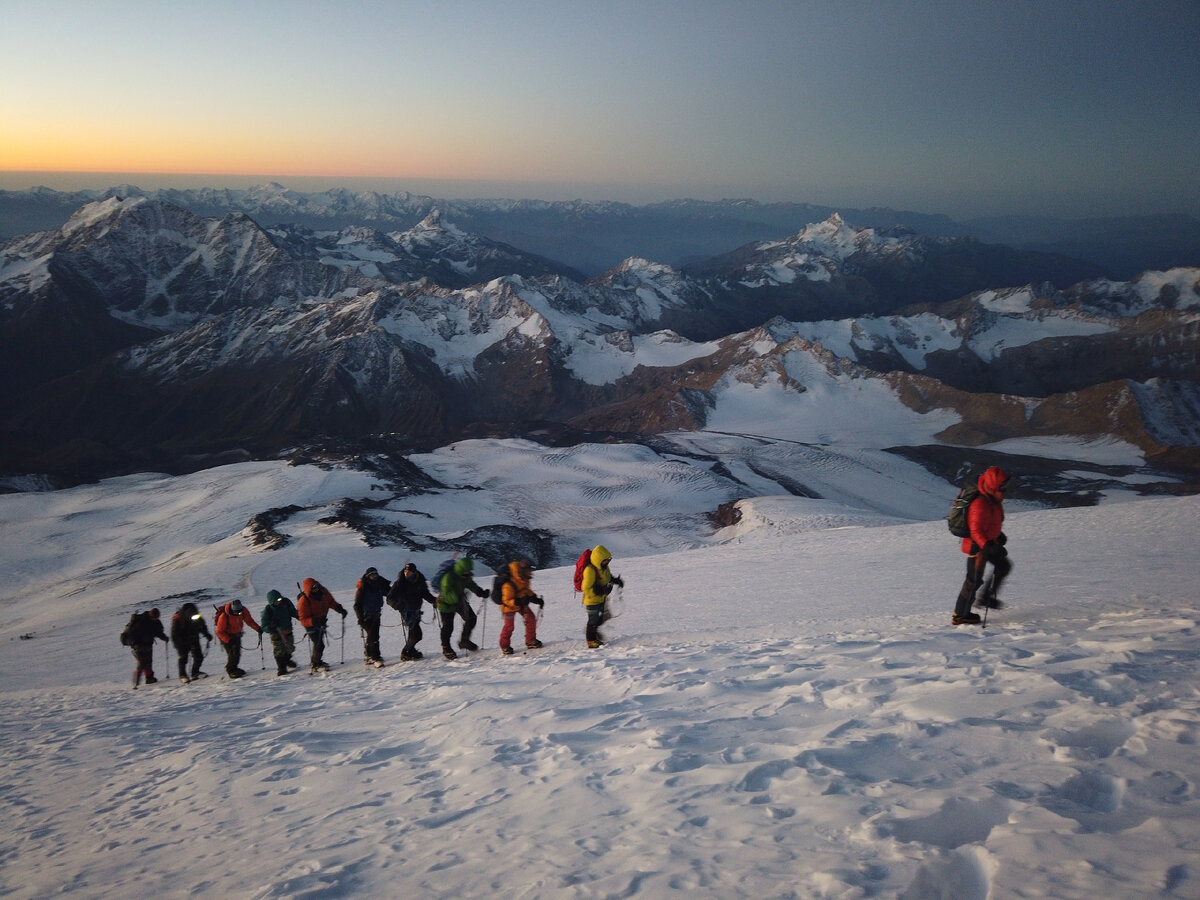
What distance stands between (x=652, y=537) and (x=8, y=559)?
4412 centimetres

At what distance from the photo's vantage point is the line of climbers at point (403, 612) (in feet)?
37.6

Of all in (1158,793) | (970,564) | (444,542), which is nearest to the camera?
(1158,793)

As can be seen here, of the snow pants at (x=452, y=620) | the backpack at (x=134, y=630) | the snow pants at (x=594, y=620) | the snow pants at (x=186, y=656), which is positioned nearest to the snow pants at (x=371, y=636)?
the snow pants at (x=452, y=620)

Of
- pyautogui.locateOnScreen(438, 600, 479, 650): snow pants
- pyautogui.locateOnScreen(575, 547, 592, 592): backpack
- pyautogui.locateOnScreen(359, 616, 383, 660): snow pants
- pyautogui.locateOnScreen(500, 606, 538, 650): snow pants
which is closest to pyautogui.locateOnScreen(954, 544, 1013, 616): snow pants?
pyautogui.locateOnScreen(575, 547, 592, 592): backpack

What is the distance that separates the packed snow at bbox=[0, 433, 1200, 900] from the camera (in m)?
4.31

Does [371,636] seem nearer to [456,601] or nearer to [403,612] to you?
[403,612]

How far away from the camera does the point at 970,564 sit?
359 inches

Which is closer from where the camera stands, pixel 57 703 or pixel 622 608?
pixel 57 703

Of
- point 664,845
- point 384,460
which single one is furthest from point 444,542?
point 664,845

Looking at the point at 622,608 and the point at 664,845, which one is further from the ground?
the point at 664,845

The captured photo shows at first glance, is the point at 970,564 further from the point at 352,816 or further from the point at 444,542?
the point at 444,542

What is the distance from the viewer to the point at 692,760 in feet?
18.9

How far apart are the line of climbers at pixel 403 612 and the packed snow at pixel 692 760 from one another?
515 millimetres

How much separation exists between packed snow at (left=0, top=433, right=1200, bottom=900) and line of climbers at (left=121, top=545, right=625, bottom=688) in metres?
0.52
